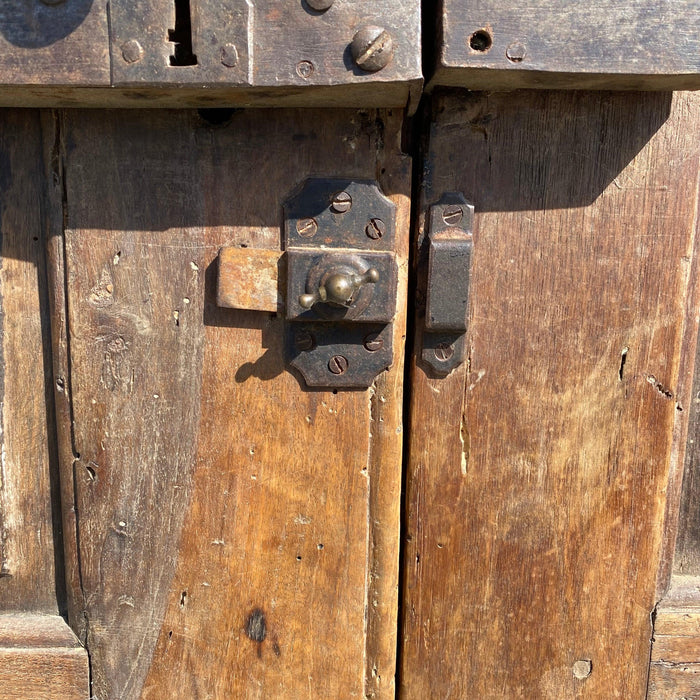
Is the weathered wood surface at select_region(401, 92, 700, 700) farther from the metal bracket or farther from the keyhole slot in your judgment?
the keyhole slot

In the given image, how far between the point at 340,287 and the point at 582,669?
60 centimetres

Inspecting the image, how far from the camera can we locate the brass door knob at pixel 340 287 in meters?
0.62

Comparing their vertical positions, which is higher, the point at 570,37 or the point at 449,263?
the point at 570,37

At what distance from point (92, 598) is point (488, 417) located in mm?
545

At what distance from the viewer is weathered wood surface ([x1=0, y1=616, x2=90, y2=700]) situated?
0.79 m

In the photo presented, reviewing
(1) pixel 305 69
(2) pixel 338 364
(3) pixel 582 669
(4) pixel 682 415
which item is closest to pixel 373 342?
(2) pixel 338 364

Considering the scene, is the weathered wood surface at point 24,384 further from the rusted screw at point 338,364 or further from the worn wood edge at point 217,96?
the rusted screw at point 338,364

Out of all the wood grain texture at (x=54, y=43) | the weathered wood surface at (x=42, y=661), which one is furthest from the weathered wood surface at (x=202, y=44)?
the weathered wood surface at (x=42, y=661)

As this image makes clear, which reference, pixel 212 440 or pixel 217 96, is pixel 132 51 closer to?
pixel 217 96

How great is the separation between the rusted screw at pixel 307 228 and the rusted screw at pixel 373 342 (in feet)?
0.43

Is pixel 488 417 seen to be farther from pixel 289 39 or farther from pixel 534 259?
pixel 289 39

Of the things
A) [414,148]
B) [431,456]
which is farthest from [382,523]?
[414,148]

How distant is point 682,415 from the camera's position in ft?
2.51

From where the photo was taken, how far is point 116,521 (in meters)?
0.75
